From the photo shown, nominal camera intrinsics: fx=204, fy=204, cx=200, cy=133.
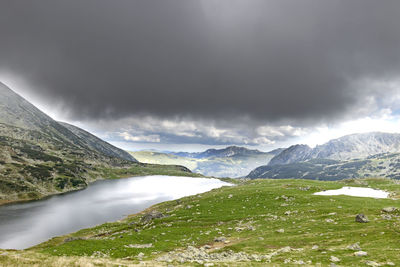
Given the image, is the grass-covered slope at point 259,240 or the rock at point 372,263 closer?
the rock at point 372,263

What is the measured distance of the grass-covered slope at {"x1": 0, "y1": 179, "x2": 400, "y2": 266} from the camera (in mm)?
20688

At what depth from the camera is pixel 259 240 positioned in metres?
31.4

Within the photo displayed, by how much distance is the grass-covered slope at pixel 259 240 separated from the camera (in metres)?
20.7

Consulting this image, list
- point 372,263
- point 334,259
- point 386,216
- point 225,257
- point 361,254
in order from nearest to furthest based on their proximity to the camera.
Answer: point 372,263 → point 334,259 → point 361,254 → point 225,257 → point 386,216

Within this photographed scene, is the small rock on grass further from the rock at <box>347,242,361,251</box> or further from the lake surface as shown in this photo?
the lake surface

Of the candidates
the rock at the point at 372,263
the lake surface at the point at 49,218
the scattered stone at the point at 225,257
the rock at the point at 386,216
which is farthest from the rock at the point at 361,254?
the lake surface at the point at 49,218

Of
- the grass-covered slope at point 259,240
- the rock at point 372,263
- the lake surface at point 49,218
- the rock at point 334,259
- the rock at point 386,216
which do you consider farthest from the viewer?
the lake surface at point 49,218

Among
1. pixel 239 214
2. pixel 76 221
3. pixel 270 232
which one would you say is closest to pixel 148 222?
pixel 239 214

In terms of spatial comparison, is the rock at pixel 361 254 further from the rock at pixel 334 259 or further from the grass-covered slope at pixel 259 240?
the rock at pixel 334 259

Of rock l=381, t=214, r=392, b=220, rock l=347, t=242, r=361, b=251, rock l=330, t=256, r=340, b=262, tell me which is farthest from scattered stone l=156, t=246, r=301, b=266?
rock l=381, t=214, r=392, b=220

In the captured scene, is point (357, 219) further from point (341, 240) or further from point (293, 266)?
point (293, 266)

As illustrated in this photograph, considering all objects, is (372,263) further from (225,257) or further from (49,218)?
(49,218)

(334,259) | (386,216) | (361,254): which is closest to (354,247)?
(361,254)

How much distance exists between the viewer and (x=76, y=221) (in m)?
98.2
